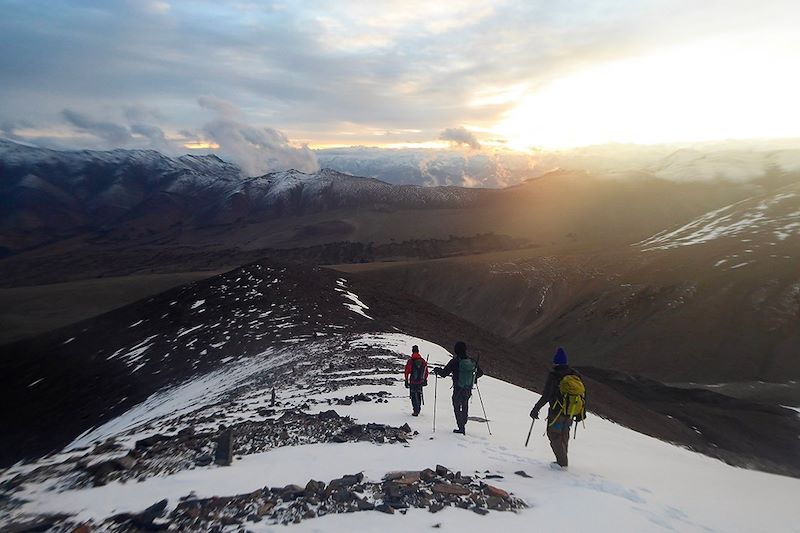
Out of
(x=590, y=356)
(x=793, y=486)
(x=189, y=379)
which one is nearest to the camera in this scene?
(x=793, y=486)

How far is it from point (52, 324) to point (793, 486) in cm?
10179

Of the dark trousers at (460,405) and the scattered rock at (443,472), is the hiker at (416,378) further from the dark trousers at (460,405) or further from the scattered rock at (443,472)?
the scattered rock at (443,472)

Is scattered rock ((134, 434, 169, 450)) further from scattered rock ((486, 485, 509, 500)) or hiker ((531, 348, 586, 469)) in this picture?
hiker ((531, 348, 586, 469))

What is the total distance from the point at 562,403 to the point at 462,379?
2728 millimetres

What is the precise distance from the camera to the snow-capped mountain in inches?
300

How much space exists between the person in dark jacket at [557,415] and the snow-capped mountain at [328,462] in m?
0.50

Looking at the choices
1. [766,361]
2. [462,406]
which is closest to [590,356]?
[766,361]

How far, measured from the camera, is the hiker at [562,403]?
10.2 metres

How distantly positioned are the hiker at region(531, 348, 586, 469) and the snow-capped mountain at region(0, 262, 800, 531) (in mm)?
585

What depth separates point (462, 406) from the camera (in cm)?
1248

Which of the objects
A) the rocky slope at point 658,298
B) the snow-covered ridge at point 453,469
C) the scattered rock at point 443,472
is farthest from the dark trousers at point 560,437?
the rocky slope at point 658,298

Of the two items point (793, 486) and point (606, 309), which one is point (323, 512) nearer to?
point (793, 486)

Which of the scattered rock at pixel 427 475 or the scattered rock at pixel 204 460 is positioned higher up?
the scattered rock at pixel 427 475

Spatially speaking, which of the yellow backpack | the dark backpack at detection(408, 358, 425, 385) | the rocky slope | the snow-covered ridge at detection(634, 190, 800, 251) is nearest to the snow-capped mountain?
the dark backpack at detection(408, 358, 425, 385)
